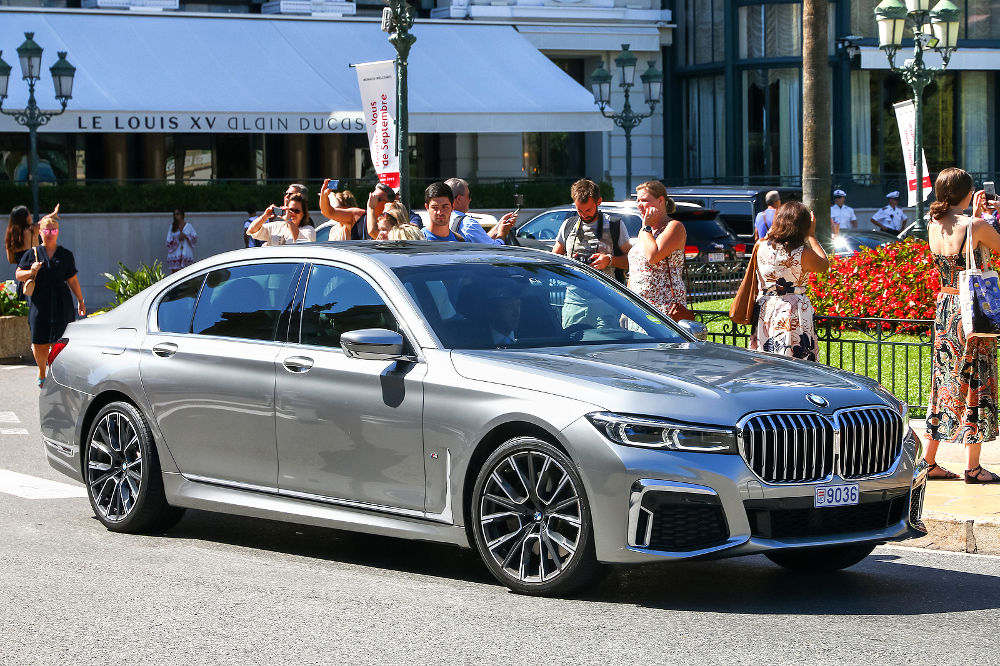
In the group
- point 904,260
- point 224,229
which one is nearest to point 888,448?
point 904,260

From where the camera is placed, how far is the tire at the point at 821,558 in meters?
7.72

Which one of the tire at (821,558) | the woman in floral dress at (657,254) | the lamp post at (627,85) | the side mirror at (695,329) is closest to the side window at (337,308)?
the side mirror at (695,329)

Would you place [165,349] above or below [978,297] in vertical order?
below

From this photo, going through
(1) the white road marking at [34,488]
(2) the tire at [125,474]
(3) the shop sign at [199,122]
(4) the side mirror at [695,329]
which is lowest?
(1) the white road marking at [34,488]

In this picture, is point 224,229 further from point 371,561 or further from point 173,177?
point 371,561

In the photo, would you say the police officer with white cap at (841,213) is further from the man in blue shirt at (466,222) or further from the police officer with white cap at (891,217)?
the man in blue shirt at (466,222)

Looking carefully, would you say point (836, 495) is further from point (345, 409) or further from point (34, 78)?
point (34, 78)

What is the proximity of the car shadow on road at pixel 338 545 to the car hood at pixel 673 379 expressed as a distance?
39.3 inches

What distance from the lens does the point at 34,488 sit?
10656 millimetres

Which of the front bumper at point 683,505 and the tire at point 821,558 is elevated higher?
the front bumper at point 683,505

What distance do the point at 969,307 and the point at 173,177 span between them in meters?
28.4

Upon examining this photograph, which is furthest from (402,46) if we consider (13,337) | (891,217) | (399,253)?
(891,217)

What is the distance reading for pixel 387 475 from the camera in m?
7.71

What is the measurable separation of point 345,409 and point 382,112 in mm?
9454
